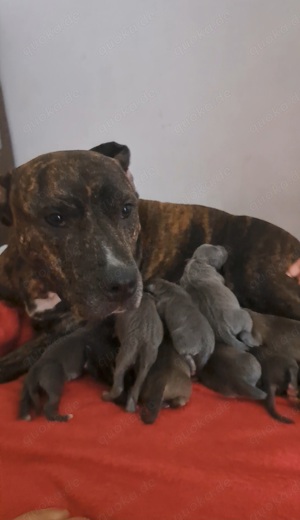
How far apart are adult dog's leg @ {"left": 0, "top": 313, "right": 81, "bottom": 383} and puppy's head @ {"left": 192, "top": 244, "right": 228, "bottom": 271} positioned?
0.56 m

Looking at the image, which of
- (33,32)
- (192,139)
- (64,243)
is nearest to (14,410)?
(64,243)

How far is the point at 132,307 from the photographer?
1.85m

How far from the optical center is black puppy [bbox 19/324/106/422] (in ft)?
5.45

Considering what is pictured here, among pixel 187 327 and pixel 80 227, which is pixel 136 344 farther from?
pixel 80 227

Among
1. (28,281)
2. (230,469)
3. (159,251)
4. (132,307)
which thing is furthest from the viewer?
(159,251)

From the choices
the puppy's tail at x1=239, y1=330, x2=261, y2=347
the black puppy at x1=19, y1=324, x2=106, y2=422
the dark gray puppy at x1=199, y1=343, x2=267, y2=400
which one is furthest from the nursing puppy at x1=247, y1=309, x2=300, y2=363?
the black puppy at x1=19, y1=324, x2=106, y2=422

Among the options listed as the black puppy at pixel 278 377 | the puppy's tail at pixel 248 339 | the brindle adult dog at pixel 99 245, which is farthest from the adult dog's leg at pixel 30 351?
the black puppy at pixel 278 377

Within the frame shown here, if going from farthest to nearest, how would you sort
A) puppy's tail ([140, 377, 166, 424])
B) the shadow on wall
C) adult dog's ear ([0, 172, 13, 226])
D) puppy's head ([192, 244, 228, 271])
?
1. the shadow on wall
2. puppy's head ([192, 244, 228, 271])
3. adult dog's ear ([0, 172, 13, 226])
4. puppy's tail ([140, 377, 166, 424])

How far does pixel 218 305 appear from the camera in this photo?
6.30 ft

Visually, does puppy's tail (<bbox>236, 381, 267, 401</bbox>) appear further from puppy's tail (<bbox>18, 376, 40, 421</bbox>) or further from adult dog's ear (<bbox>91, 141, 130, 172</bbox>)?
adult dog's ear (<bbox>91, 141, 130, 172</bbox>)

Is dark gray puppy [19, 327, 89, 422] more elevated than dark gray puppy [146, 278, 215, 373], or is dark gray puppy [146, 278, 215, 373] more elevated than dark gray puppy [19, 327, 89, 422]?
dark gray puppy [146, 278, 215, 373]

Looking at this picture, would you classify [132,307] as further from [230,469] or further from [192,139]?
[192,139]

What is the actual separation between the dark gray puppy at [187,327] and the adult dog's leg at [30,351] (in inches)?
16.2

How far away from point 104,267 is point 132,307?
180mm
